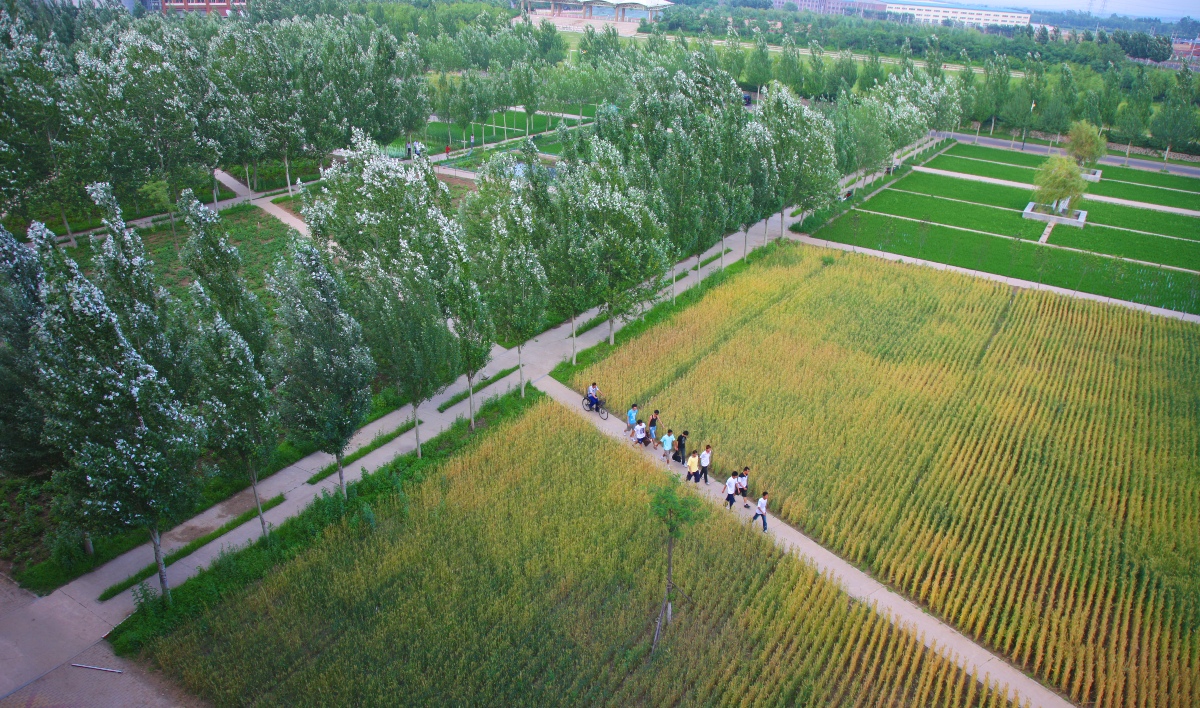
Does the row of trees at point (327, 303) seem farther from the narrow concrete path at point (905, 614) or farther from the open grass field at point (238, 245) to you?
the narrow concrete path at point (905, 614)

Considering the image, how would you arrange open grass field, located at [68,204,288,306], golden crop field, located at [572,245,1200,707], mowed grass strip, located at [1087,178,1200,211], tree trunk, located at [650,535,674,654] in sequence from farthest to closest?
1. mowed grass strip, located at [1087,178,1200,211]
2. open grass field, located at [68,204,288,306]
3. golden crop field, located at [572,245,1200,707]
4. tree trunk, located at [650,535,674,654]

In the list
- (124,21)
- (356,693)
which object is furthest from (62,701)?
(124,21)

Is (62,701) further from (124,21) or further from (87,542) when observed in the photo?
(124,21)

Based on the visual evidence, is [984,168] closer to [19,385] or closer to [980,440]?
[980,440]

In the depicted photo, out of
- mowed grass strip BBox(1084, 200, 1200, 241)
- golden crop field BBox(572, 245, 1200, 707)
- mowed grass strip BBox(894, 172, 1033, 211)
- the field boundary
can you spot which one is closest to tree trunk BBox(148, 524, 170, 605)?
golden crop field BBox(572, 245, 1200, 707)

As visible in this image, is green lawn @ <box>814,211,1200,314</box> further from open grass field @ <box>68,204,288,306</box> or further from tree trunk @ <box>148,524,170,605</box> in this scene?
tree trunk @ <box>148,524,170,605</box>

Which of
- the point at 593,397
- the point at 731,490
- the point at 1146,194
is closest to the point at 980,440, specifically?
the point at 731,490

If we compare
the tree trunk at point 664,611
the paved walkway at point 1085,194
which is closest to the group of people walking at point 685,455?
the tree trunk at point 664,611
